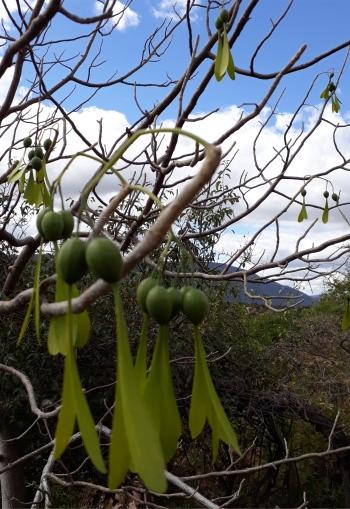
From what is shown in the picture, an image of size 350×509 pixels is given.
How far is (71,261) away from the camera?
1.33 feet

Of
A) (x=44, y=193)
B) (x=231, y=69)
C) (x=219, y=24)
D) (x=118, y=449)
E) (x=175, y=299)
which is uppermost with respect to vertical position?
(x=219, y=24)

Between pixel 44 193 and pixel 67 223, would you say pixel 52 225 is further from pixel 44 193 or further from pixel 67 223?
pixel 44 193

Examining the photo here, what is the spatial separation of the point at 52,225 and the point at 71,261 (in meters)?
0.12

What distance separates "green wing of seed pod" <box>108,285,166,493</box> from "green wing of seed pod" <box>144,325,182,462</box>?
0.05m

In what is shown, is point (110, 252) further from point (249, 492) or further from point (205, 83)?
point (249, 492)

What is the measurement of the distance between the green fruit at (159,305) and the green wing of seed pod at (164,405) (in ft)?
0.11

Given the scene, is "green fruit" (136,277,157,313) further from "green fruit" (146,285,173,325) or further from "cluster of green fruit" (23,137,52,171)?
"cluster of green fruit" (23,137,52,171)

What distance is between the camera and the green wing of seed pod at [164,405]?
385mm

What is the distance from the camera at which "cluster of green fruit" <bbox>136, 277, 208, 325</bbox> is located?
44 centimetres

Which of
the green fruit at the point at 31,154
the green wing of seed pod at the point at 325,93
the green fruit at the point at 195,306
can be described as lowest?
the green fruit at the point at 195,306

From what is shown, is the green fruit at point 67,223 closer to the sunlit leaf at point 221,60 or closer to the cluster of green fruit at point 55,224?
the cluster of green fruit at point 55,224

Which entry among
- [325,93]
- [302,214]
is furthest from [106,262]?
[325,93]

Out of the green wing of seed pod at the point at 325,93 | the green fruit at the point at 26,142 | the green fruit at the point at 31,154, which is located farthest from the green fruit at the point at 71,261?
the green wing of seed pod at the point at 325,93

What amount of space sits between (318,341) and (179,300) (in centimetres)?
523
